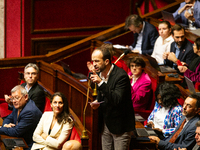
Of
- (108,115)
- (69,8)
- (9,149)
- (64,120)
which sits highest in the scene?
(69,8)

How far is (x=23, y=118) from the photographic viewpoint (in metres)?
2.42

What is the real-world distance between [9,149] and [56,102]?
41 centimetres

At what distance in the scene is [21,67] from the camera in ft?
11.6

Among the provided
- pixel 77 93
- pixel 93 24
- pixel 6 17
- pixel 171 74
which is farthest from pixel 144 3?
pixel 77 93

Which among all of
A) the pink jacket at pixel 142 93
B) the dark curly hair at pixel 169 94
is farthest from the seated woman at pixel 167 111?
the pink jacket at pixel 142 93

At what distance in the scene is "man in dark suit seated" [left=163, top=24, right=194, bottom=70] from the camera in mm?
2857

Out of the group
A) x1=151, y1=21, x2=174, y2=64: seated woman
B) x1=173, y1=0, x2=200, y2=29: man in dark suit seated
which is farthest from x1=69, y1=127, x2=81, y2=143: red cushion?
x1=173, y1=0, x2=200, y2=29: man in dark suit seated

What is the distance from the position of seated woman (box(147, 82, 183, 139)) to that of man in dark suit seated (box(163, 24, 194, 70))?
1.76 feet

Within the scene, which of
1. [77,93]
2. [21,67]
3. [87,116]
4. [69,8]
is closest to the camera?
[87,116]

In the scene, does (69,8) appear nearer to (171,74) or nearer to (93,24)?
(93,24)

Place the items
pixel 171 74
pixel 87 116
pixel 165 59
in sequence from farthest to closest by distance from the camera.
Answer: pixel 165 59 → pixel 171 74 → pixel 87 116

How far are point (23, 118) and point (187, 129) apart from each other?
42.4 inches

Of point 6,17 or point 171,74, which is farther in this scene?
point 6,17

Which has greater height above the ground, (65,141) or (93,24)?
(93,24)
